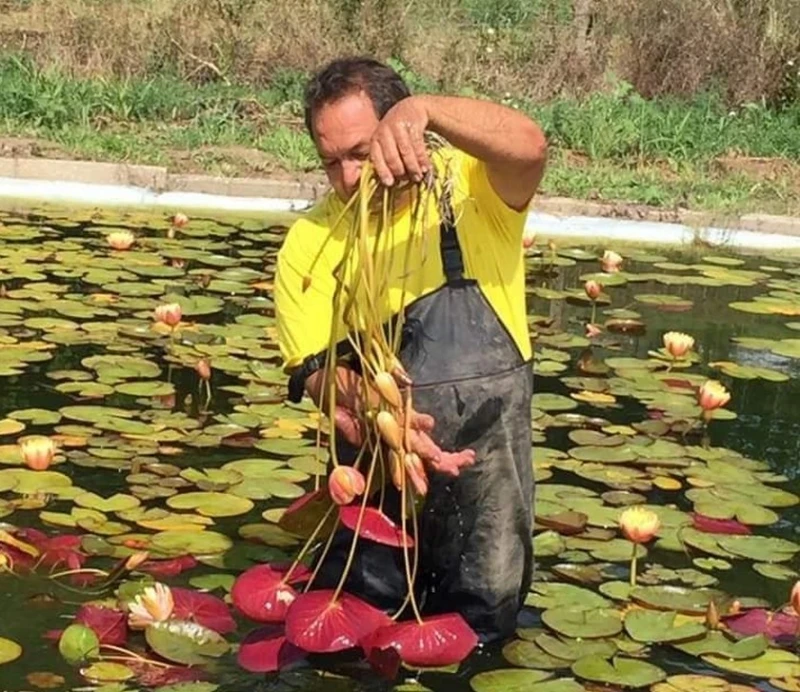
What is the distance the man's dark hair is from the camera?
2.39 metres

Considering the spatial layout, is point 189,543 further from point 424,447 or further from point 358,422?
point 424,447

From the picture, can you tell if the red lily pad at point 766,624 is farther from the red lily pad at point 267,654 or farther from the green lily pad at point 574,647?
the red lily pad at point 267,654

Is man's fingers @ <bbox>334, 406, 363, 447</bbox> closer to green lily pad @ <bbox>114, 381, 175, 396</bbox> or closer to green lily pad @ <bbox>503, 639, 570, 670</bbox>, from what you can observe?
green lily pad @ <bbox>503, 639, 570, 670</bbox>

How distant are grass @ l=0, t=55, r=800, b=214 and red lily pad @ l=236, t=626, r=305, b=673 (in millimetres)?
5773

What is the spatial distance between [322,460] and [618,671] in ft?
4.15

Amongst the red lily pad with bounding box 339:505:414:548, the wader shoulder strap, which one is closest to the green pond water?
the red lily pad with bounding box 339:505:414:548

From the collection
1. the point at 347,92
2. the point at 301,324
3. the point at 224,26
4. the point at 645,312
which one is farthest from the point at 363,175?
the point at 224,26

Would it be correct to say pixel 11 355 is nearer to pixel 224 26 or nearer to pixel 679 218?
pixel 679 218

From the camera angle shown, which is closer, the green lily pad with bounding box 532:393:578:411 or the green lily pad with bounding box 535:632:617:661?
the green lily pad with bounding box 535:632:617:661

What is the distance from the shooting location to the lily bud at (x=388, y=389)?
7.50 ft

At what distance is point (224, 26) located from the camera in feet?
37.7

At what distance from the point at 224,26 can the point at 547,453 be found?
831 cm

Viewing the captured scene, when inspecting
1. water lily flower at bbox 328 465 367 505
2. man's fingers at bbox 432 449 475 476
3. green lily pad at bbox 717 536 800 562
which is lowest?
green lily pad at bbox 717 536 800 562

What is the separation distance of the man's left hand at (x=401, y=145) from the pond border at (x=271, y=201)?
17.5 ft
